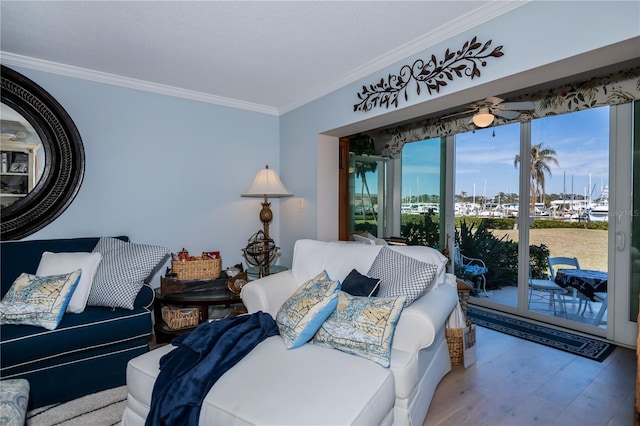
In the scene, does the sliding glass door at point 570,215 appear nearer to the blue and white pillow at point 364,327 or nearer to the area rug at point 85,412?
the blue and white pillow at point 364,327

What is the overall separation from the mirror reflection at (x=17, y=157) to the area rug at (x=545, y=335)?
4336 mm

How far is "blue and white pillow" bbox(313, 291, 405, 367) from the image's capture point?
166 centimetres

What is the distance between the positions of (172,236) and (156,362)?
1864 millimetres

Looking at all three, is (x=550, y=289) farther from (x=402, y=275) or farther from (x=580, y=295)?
(x=402, y=275)

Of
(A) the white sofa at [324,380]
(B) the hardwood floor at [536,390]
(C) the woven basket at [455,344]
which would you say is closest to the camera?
(A) the white sofa at [324,380]

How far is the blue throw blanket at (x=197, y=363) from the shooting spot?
141cm

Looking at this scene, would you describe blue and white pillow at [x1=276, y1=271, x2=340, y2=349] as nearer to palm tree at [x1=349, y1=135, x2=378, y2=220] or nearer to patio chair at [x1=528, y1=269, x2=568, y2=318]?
palm tree at [x1=349, y1=135, x2=378, y2=220]

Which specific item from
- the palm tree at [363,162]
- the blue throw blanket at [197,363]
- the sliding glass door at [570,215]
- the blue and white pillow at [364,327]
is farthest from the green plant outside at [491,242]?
the blue throw blanket at [197,363]

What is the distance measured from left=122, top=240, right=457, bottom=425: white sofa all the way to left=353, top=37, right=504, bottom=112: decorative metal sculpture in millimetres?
1212

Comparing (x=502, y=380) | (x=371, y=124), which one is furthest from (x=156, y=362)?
(x=371, y=124)

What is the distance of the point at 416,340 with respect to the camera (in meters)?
1.74

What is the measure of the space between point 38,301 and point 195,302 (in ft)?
3.26

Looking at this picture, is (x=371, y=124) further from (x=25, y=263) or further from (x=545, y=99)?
(x=25, y=263)

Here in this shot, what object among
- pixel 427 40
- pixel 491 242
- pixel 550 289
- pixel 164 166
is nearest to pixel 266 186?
pixel 164 166
